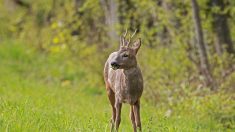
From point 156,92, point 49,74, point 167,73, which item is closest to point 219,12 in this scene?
point 167,73

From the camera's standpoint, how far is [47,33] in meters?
23.2

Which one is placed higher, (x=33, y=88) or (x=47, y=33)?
(x=47, y=33)

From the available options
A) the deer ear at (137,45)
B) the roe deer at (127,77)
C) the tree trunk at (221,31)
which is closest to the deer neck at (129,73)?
the roe deer at (127,77)

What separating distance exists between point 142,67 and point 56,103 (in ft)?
12.6

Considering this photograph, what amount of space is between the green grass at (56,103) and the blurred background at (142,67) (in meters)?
0.02

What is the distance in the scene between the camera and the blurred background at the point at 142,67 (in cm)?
1070

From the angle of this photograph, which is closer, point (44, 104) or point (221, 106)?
point (44, 104)

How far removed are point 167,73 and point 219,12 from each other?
2.14m

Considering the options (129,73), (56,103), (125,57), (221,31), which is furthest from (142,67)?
(125,57)

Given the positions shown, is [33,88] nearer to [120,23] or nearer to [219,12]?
[120,23]

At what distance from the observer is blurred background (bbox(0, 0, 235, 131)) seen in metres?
10.7

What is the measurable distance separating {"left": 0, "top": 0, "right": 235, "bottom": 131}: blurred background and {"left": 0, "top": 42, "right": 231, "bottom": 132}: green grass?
2 cm

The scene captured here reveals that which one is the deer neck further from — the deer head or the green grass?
the green grass

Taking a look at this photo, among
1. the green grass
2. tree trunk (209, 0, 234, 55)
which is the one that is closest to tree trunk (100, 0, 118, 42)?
the green grass
